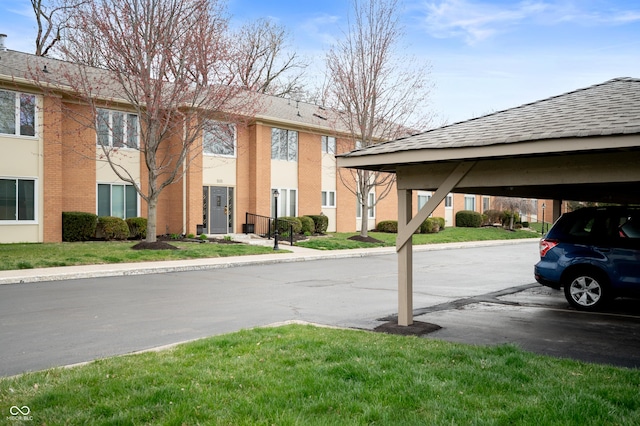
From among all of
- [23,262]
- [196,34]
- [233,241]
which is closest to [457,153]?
[23,262]

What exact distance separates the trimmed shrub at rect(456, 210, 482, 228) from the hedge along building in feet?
40.7

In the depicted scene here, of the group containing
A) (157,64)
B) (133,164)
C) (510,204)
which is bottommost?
(510,204)

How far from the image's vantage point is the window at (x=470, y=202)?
46656mm

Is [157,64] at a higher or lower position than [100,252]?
higher

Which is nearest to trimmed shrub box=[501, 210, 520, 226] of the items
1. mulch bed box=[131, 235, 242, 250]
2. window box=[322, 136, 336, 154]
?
window box=[322, 136, 336, 154]

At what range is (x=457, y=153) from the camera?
23.6 feet

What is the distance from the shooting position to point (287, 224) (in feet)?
93.4

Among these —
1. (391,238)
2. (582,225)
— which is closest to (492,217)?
(391,238)

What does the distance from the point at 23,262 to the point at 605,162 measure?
1539 centimetres

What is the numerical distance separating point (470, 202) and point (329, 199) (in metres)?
17.9

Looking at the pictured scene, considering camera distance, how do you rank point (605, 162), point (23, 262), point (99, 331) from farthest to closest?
point (23, 262) → point (99, 331) → point (605, 162)

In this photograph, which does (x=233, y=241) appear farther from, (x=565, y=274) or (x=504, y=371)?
(x=504, y=371)

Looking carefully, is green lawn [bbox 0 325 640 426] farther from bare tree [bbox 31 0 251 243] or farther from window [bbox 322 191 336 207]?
window [bbox 322 191 336 207]

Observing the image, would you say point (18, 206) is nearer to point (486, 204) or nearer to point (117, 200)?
point (117, 200)
